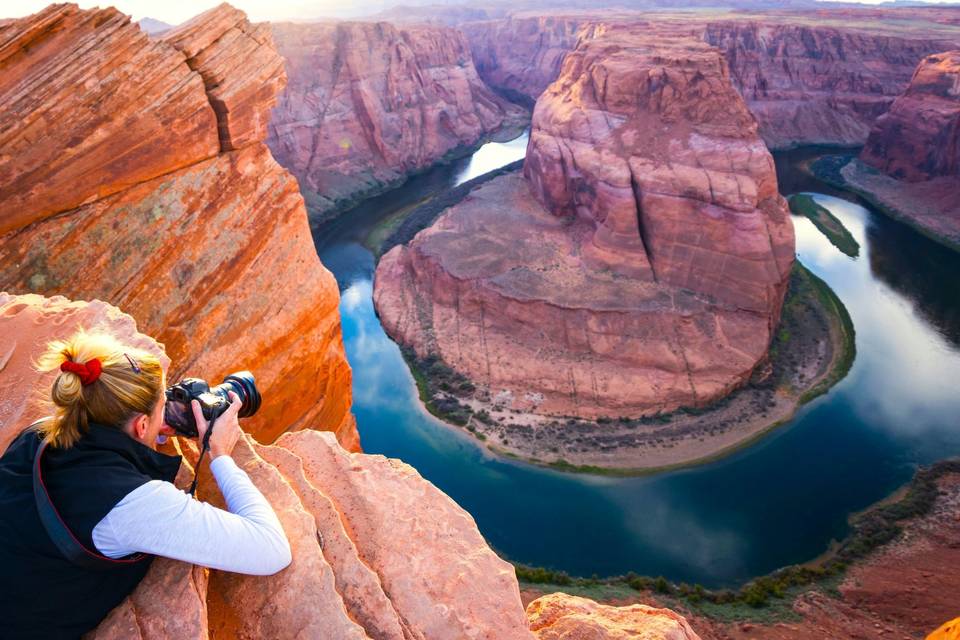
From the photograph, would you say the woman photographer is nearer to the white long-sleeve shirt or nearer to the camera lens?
the white long-sleeve shirt

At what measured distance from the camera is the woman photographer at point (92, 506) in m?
2.67

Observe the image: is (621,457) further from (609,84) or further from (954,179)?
(954,179)

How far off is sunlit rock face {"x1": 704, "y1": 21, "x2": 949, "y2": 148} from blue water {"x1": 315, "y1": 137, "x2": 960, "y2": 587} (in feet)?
121

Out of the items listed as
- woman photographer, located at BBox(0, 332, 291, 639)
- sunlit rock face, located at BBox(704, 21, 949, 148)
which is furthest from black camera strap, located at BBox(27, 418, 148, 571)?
sunlit rock face, located at BBox(704, 21, 949, 148)

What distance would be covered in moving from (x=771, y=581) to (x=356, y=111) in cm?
4982

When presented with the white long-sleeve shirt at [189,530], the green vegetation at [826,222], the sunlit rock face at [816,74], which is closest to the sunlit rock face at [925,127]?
the green vegetation at [826,222]

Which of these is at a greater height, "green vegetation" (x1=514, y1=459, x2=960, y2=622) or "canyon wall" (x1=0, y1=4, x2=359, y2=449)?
"canyon wall" (x1=0, y1=4, x2=359, y2=449)

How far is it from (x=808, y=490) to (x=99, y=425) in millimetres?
23366

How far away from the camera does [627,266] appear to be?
91.8 ft

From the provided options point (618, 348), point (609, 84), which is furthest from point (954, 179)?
point (618, 348)

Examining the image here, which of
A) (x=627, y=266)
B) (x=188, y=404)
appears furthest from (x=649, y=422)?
(x=188, y=404)

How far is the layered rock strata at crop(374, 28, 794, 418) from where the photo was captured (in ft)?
81.5

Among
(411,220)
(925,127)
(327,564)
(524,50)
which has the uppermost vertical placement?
(327,564)

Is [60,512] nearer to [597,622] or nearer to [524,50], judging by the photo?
[597,622]
